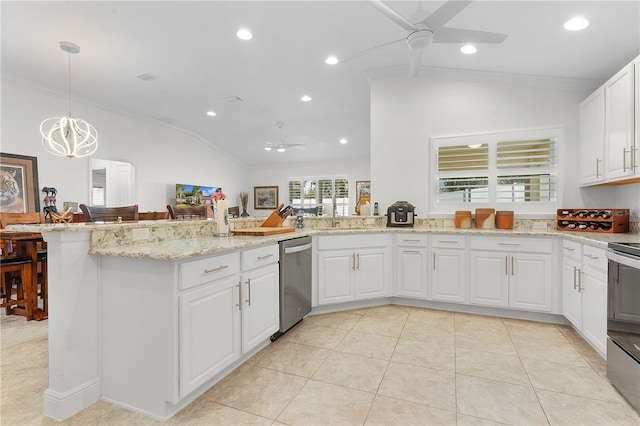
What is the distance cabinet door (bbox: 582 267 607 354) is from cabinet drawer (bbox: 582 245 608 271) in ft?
0.15

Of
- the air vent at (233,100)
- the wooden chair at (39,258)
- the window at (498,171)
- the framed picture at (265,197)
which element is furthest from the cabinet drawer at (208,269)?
the framed picture at (265,197)

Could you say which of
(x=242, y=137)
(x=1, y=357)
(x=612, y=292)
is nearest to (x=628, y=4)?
(x=612, y=292)

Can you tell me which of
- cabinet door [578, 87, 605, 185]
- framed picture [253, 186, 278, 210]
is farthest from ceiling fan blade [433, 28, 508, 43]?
framed picture [253, 186, 278, 210]

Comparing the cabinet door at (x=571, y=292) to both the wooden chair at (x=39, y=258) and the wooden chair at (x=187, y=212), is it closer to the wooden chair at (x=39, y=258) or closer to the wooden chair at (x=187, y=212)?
the wooden chair at (x=187, y=212)

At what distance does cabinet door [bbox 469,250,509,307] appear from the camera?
318cm

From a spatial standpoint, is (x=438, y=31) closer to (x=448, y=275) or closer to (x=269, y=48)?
(x=269, y=48)

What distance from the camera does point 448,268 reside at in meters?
3.39

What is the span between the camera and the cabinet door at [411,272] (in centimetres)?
350

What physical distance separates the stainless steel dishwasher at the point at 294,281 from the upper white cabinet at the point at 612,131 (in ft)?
9.18

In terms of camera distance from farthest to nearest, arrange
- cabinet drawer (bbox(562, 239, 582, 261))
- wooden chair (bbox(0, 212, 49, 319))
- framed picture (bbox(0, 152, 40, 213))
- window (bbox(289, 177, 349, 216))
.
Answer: window (bbox(289, 177, 349, 216))
framed picture (bbox(0, 152, 40, 213))
wooden chair (bbox(0, 212, 49, 319))
cabinet drawer (bbox(562, 239, 582, 261))

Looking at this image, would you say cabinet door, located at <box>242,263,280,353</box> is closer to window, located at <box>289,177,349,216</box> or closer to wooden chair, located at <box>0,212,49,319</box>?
wooden chair, located at <box>0,212,49,319</box>

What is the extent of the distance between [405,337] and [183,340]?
1868 mm

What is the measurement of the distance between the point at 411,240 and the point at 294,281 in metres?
1.46

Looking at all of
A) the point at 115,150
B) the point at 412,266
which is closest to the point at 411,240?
the point at 412,266
